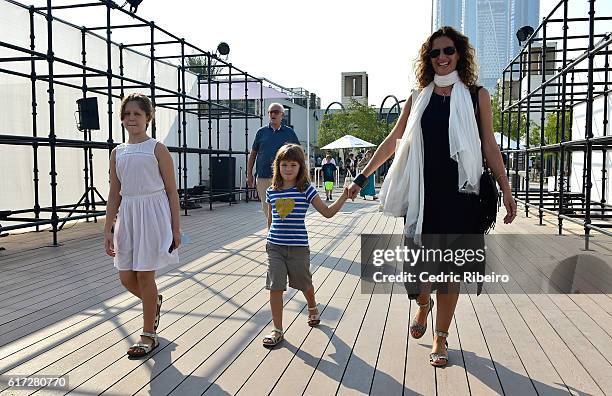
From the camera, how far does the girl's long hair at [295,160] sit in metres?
3.34

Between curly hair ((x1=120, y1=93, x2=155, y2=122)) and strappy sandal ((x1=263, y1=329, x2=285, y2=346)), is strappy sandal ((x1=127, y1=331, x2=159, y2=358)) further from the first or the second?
curly hair ((x1=120, y1=93, x2=155, y2=122))

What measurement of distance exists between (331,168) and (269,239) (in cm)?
1233

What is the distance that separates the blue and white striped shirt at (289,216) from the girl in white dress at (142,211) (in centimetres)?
59

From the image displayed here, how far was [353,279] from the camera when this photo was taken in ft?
16.4

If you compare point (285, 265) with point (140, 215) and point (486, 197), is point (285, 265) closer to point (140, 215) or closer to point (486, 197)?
point (140, 215)

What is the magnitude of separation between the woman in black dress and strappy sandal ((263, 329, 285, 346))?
873 millimetres

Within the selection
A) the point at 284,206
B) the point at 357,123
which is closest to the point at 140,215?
the point at 284,206

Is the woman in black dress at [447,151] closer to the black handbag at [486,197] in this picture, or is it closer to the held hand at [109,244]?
the black handbag at [486,197]

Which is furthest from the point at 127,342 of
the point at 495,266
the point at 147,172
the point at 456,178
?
the point at 495,266

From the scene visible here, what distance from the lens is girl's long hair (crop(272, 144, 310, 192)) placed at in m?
3.34

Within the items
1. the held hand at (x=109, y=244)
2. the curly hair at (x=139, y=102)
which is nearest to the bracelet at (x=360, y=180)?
the curly hair at (x=139, y=102)

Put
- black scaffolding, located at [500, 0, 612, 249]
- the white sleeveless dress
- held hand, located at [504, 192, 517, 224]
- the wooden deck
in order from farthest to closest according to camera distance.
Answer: black scaffolding, located at [500, 0, 612, 249], the white sleeveless dress, held hand, located at [504, 192, 517, 224], the wooden deck

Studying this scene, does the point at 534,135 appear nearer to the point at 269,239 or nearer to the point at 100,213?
the point at 100,213

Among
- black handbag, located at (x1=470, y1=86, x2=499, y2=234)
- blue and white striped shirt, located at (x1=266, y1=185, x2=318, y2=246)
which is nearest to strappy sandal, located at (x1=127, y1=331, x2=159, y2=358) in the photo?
blue and white striped shirt, located at (x1=266, y1=185, x2=318, y2=246)
